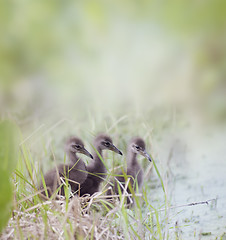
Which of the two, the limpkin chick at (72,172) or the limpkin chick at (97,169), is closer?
the limpkin chick at (72,172)

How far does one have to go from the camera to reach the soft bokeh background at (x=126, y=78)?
2383 mm

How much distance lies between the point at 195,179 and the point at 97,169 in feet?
2.33

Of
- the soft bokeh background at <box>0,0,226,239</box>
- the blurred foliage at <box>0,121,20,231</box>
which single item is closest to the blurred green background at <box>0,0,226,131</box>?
the soft bokeh background at <box>0,0,226,239</box>

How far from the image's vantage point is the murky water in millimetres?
2361

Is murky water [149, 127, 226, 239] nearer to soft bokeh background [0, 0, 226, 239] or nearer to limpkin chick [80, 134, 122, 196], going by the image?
soft bokeh background [0, 0, 226, 239]

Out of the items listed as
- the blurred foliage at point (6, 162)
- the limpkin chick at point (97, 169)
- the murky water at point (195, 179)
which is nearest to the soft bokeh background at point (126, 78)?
the murky water at point (195, 179)

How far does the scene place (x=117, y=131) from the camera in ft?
9.82

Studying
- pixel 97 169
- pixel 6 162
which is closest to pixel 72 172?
pixel 97 169

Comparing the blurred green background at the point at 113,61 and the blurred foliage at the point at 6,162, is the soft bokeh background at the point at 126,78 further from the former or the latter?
the blurred foliage at the point at 6,162

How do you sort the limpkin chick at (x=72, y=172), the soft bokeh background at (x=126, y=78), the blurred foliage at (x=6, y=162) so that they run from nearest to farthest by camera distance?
1. the blurred foliage at (x=6, y=162)
2. the limpkin chick at (x=72, y=172)
3. the soft bokeh background at (x=126, y=78)

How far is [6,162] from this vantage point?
166cm

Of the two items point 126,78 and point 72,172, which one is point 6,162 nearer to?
point 72,172

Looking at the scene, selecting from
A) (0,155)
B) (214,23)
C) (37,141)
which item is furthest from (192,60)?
(0,155)

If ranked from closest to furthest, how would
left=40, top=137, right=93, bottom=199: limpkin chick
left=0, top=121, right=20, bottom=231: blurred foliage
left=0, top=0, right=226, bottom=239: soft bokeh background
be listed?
left=0, top=121, right=20, bottom=231: blurred foliage → left=40, top=137, right=93, bottom=199: limpkin chick → left=0, top=0, right=226, bottom=239: soft bokeh background
